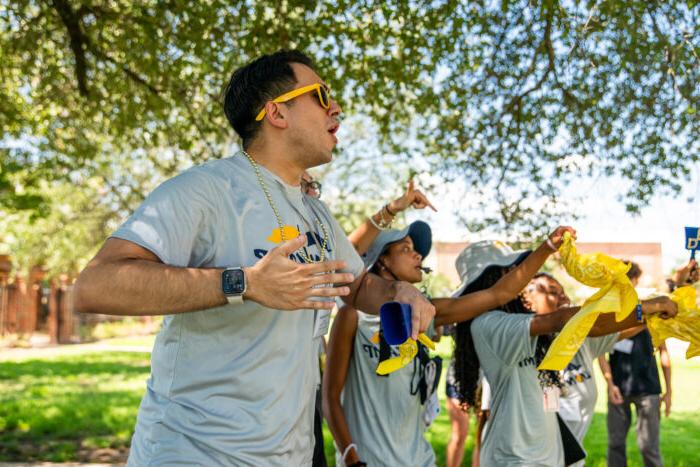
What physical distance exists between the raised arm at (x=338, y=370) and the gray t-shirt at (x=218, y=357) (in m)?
1.51

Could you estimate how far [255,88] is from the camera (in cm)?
258

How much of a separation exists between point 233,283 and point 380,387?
218cm

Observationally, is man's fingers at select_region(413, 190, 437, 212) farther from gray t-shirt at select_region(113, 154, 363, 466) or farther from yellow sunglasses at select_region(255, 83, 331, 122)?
gray t-shirt at select_region(113, 154, 363, 466)

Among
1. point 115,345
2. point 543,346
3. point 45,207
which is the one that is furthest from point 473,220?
point 115,345

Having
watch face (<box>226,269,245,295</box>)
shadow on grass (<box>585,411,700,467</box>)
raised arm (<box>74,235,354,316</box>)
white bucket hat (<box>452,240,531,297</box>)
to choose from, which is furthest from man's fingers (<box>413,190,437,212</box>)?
shadow on grass (<box>585,411,700,467</box>)

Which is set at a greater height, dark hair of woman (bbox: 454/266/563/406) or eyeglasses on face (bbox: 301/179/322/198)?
eyeglasses on face (bbox: 301/179/322/198)

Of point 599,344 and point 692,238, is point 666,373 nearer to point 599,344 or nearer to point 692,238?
point 599,344

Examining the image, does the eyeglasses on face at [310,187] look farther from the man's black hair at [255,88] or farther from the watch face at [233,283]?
the watch face at [233,283]

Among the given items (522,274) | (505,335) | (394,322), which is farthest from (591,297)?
(394,322)

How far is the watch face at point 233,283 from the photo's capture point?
1809mm

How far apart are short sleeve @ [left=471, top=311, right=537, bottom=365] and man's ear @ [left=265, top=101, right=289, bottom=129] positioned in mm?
2008

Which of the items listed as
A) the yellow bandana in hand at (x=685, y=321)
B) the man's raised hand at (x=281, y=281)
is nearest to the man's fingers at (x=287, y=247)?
the man's raised hand at (x=281, y=281)

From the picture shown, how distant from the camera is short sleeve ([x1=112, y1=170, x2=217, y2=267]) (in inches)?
75.2

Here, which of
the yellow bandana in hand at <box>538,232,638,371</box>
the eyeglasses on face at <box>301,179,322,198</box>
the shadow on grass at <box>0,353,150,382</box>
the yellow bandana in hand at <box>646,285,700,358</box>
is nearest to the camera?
the yellow bandana in hand at <box>538,232,638,371</box>
